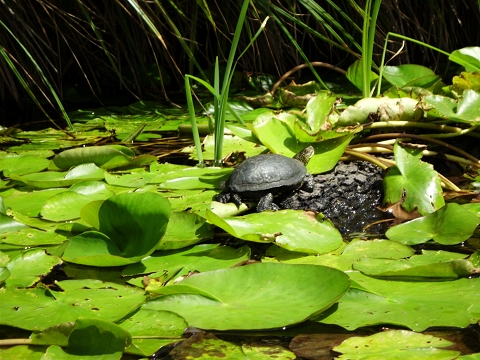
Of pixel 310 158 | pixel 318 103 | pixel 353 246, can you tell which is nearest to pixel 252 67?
pixel 318 103

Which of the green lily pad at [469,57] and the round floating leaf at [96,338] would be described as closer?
the round floating leaf at [96,338]

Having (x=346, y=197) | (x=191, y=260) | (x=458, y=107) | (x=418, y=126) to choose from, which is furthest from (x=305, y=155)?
(x=191, y=260)

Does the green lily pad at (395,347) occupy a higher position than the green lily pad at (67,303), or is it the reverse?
the green lily pad at (67,303)

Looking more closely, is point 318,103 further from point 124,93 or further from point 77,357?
point 124,93

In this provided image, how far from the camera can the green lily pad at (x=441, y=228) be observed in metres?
1.98

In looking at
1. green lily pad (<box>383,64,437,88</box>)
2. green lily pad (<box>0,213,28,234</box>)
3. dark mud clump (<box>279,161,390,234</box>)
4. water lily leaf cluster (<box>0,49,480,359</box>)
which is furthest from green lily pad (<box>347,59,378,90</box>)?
green lily pad (<box>0,213,28,234</box>)

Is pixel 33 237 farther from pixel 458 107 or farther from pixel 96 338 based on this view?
pixel 458 107

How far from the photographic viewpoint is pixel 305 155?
261cm

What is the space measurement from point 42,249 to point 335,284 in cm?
102

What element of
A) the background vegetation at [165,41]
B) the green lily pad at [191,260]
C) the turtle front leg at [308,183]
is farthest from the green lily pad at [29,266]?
the background vegetation at [165,41]

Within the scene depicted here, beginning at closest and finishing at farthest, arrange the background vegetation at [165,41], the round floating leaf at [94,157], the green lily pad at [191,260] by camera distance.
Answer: the green lily pad at [191,260] < the round floating leaf at [94,157] < the background vegetation at [165,41]

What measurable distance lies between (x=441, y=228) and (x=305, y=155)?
30.2 inches

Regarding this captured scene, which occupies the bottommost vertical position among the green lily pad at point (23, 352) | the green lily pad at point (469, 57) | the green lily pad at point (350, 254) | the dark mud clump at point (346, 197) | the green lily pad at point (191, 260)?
the dark mud clump at point (346, 197)

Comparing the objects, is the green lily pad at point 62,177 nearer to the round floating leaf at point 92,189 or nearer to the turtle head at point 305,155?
the round floating leaf at point 92,189
